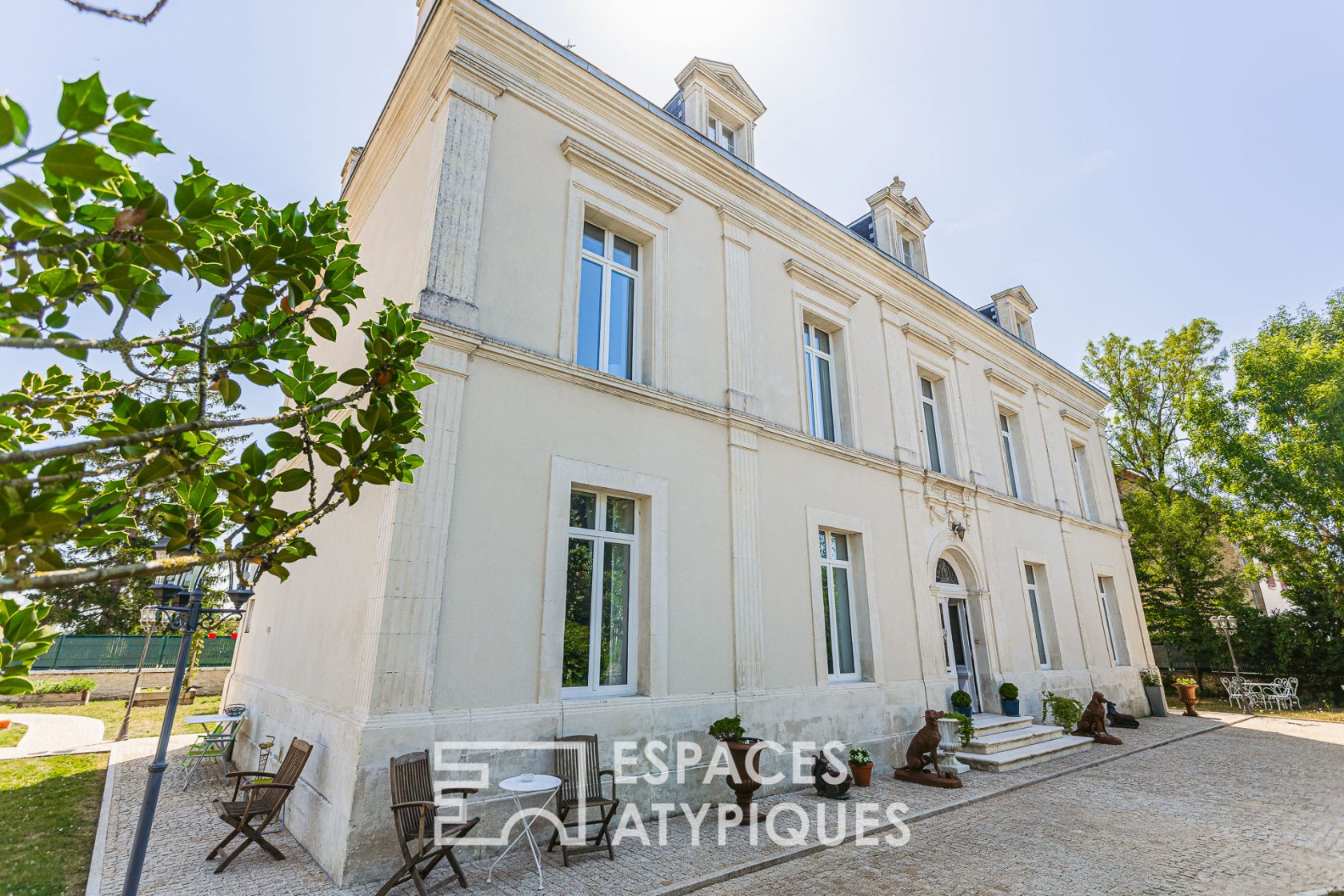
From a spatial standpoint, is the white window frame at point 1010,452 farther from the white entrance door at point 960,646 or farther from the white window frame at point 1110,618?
the white entrance door at point 960,646

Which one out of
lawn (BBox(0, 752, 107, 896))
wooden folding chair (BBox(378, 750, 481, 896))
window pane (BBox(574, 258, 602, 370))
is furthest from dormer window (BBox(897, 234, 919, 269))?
lawn (BBox(0, 752, 107, 896))

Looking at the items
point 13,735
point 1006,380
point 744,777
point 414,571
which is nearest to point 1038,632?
point 1006,380

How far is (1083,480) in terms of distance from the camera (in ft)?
52.3

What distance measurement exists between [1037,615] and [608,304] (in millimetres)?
11145

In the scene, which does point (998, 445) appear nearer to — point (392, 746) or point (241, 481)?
point (392, 746)

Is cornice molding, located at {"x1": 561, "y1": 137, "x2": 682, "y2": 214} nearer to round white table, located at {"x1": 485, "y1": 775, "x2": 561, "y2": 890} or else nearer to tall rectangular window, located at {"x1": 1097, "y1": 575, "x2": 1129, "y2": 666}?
round white table, located at {"x1": 485, "y1": 775, "x2": 561, "y2": 890}

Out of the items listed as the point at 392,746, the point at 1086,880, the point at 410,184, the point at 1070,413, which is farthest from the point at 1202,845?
the point at 1070,413

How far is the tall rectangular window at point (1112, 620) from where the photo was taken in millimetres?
14188

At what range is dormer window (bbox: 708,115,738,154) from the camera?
987cm

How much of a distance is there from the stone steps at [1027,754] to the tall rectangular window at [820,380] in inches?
194

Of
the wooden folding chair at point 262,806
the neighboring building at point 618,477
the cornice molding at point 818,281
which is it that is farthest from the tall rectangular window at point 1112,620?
the wooden folding chair at point 262,806

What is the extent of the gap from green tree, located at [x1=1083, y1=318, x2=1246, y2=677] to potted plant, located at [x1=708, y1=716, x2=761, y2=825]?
18.7m

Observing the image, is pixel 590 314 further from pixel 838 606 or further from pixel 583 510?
pixel 838 606

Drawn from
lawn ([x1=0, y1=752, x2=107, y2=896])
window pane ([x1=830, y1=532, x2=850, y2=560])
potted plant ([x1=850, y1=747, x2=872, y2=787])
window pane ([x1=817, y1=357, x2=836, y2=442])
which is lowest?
lawn ([x1=0, y1=752, x2=107, y2=896])
